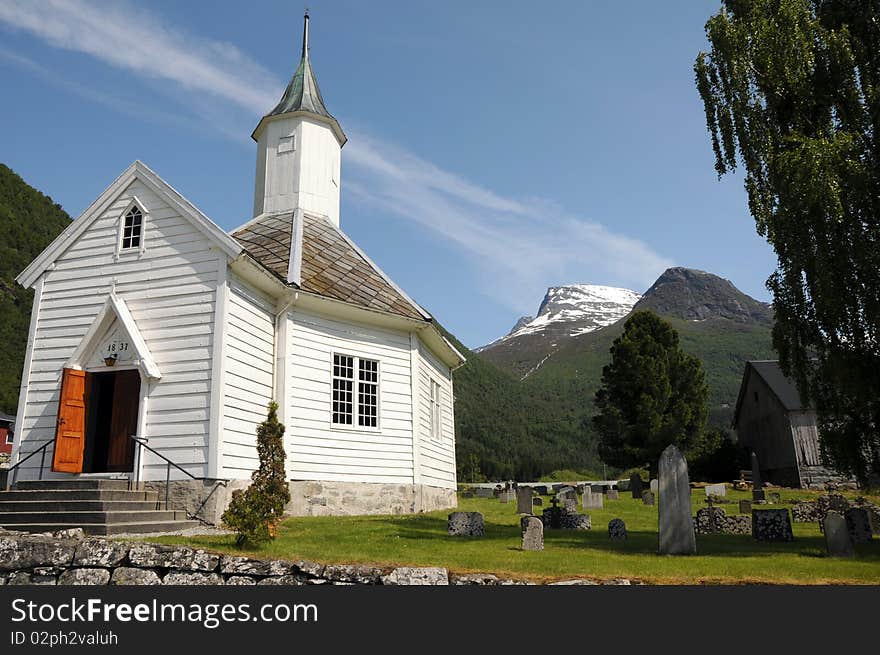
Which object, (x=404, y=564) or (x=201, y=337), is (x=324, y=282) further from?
(x=404, y=564)

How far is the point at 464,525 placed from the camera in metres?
13.1

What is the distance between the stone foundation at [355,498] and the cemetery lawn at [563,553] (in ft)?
2.62

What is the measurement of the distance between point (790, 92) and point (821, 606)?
1022 cm

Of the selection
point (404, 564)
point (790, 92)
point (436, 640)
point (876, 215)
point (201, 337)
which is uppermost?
point (790, 92)

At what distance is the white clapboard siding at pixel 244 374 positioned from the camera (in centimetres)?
1357

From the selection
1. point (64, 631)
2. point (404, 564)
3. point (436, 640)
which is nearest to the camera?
point (436, 640)

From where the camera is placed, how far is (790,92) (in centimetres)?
1289

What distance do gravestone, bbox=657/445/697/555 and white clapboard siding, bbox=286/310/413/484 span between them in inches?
314

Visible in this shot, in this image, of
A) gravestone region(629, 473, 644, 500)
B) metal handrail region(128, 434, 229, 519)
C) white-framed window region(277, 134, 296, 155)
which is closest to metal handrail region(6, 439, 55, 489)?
metal handrail region(128, 434, 229, 519)

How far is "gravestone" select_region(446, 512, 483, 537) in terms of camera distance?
1309 cm

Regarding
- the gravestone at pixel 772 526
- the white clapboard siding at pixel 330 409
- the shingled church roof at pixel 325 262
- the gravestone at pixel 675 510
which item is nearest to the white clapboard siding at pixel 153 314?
the shingled church roof at pixel 325 262

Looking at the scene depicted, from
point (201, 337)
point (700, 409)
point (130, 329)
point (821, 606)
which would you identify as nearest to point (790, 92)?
point (821, 606)

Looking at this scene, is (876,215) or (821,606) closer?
(821,606)

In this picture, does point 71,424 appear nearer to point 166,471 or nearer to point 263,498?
point 166,471
